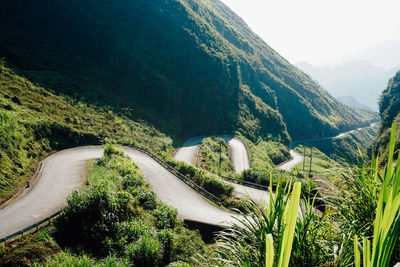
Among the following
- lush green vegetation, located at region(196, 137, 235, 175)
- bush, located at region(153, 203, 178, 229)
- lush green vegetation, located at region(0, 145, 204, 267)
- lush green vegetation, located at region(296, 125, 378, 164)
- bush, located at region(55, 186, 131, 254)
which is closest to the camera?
lush green vegetation, located at region(0, 145, 204, 267)

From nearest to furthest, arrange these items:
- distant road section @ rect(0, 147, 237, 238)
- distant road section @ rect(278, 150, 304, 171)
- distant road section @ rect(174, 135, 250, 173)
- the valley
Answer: the valley → distant road section @ rect(0, 147, 237, 238) → distant road section @ rect(174, 135, 250, 173) → distant road section @ rect(278, 150, 304, 171)

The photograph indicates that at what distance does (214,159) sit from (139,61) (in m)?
34.5

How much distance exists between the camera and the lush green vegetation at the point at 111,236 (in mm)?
6131

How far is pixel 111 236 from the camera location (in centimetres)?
765

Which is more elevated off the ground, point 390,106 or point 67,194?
point 390,106

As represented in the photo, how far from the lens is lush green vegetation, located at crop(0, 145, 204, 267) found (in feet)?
20.1

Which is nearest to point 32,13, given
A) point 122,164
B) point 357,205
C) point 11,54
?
point 11,54

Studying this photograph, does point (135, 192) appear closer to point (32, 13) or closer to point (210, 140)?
point (210, 140)

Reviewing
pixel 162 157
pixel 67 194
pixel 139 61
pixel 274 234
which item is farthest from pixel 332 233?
pixel 139 61

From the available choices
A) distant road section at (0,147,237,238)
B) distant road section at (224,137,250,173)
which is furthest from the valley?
distant road section at (224,137,250,173)

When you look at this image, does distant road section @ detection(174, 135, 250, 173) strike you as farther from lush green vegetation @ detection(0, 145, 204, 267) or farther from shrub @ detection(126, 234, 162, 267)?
shrub @ detection(126, 234, 162, 267)

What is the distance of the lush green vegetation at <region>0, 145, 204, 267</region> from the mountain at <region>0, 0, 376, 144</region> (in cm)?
3242

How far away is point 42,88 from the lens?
31.8 meters

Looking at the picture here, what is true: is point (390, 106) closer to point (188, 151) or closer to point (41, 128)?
point (188, 151)
